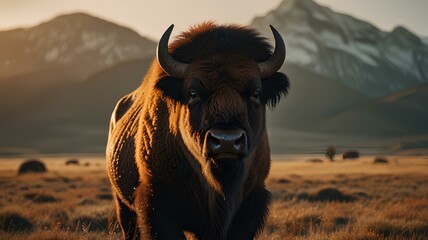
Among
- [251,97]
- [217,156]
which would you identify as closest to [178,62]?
[251,97]

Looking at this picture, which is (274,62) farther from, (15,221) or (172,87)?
(15,221)

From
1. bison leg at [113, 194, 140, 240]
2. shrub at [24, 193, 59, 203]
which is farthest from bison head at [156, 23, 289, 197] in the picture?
shrub at [24, 193, 59, 203]

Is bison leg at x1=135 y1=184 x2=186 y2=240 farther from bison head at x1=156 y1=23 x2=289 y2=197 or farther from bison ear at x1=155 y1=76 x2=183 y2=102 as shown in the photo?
bison ear at x1=155 y1=76 x2=183 y2=102

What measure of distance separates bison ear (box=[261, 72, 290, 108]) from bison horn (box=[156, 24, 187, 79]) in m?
0.95

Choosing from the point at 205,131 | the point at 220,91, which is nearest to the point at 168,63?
the point at 220,91

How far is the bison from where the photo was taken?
525cm

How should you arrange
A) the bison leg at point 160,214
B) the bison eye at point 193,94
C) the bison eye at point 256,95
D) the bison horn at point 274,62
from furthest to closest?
the bison horn at point 274,62 → the bison leg at point 160,214 → the bison eye at point 256,95 → the bison eye at point 193,94

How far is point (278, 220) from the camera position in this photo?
39.8 feet

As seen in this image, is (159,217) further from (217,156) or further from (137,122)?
(137,122)

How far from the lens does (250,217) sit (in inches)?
238

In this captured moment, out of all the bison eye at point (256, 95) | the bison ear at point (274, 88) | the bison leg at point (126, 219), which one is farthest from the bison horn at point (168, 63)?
the bison leg at point (126, 219)

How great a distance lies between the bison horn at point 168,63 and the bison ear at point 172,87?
0.10m

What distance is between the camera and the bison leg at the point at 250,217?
19.6ft

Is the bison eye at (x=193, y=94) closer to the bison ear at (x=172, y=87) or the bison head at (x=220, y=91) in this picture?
the bison head at (x=220, y=91)
